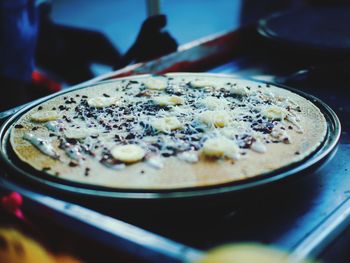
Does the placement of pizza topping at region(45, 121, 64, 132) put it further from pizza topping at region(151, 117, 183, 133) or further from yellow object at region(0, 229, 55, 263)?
yellow object at region(0, 229, 55, 263)

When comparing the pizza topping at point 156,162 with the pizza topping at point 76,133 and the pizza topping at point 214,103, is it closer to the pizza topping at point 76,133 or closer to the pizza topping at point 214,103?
the pizza topping at point 76,133

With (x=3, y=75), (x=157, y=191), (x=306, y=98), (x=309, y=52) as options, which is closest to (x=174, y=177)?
(x=157, y=191)

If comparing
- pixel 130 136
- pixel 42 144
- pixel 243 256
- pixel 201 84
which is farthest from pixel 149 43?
pixel 243 256

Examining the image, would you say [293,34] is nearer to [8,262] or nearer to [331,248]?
[331,248]

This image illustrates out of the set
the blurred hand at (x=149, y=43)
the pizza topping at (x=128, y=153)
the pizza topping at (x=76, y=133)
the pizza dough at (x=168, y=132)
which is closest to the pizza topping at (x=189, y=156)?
the pizza dough at (x=168, y=132)

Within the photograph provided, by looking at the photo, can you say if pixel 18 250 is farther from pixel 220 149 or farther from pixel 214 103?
pixel 214 103

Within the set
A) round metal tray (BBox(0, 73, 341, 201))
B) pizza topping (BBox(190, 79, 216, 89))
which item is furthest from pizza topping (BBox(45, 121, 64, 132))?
pizza topping (BBox(190, 79, 216, 89))

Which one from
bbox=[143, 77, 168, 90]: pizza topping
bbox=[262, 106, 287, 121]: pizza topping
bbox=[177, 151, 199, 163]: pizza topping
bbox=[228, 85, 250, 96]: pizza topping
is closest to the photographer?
bbox=[177, 151, 199, 163]: pizza topping
